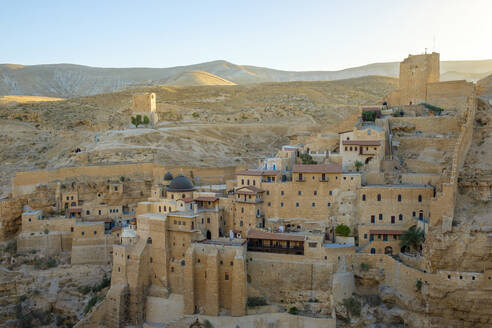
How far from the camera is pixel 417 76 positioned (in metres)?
42.4

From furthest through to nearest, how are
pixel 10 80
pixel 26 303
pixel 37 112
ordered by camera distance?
pixel 10 80 → pixel 37 112 → pixel 26 303

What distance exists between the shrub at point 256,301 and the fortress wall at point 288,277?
0.90 feet

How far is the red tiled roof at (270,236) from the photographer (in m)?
30.0

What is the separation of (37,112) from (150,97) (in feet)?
58.3

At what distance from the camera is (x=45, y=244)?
36375 millimetres

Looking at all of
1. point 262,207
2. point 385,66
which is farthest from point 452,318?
point 385,66

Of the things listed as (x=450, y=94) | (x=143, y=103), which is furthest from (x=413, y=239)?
(x=143, y=103)

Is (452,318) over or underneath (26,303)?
over

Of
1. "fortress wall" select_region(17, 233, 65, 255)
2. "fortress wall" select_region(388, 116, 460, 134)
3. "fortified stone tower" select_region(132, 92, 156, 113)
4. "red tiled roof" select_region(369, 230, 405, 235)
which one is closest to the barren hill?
"fortified stone tower" select_region(132, 92, 156, 113)

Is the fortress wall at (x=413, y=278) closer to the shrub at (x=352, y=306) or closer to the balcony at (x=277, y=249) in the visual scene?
the shrub at (x=352, y=306)

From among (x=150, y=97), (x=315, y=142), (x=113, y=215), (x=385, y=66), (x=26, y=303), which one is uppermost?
(x=385, y=66)

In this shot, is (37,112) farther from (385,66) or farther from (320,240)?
(385,66)

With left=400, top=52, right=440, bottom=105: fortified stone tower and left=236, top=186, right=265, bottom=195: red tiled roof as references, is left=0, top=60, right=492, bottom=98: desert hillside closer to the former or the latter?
left=400, top=52, right=440, bottom=105: fortified stone tower

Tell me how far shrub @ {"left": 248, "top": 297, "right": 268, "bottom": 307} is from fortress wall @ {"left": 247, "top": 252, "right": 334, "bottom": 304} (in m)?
0.28
